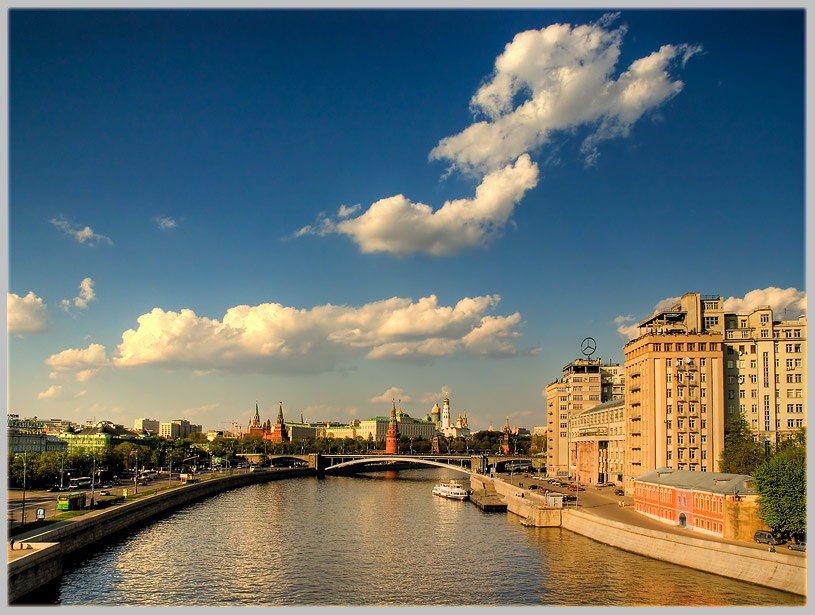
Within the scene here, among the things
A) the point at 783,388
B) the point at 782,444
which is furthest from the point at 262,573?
the point at 783,388

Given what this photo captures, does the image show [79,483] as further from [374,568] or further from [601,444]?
[601,444]

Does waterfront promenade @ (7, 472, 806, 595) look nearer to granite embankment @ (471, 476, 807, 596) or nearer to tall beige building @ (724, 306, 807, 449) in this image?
granite embankment @ (471, 476, 807, 596)

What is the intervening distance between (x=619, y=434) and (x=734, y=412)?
18.9 meters

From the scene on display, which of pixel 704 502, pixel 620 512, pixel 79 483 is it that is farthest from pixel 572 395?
pixel 79 483

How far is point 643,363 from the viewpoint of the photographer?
91.4 meters

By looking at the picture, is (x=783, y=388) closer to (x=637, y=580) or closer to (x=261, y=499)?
(x=637, y=580)

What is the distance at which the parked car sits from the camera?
53.5 metres

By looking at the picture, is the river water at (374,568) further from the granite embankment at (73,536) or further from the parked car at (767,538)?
the parked car at (767,538)

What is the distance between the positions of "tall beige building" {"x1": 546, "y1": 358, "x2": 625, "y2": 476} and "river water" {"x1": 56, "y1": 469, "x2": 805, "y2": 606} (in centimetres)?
5883

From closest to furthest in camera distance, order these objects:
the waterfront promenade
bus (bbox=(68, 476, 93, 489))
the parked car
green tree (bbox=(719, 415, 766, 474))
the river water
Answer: the river water
the waterfront promenade
the parked car
green tree (bbox=(719, 415, 766, 474))
bus (bbox=(68, 476, 93, 489))

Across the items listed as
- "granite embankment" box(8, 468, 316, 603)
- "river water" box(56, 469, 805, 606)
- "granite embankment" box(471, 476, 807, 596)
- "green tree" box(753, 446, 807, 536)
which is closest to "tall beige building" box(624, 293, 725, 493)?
"granite embankment" box(471, 476, 807, 596)

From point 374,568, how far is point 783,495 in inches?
1247

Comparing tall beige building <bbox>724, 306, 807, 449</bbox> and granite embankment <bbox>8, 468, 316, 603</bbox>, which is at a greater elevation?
tall beige building <bbox>724, 306, 807, 449</bbox>

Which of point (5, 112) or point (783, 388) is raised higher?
point (5, 112)
